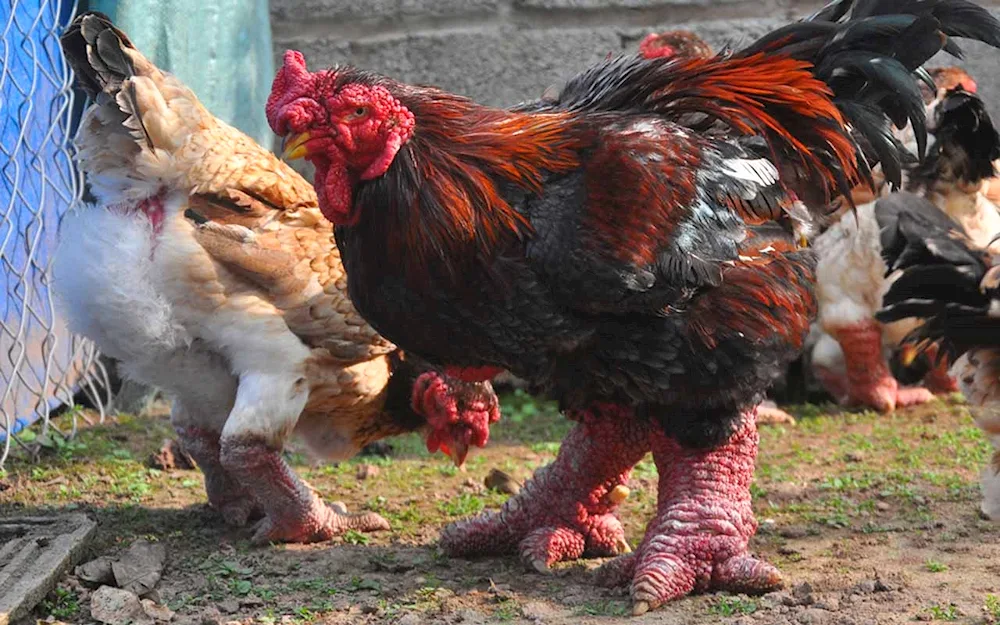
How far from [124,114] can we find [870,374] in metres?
4.53

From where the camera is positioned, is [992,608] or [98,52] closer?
[992,608]

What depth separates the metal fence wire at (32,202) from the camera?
17.8 feet

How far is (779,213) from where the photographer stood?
3.99 meters

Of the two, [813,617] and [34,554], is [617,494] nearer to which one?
[813,617]

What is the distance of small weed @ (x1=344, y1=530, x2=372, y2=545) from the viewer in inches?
183

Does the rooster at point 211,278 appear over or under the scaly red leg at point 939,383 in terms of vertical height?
over

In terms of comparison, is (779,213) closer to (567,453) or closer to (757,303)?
(757,303)

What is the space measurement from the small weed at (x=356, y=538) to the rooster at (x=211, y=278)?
0.10ft

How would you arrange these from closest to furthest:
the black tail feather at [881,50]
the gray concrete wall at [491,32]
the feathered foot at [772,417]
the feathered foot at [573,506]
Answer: the black tail feather at [881,50], the feathered foot at [573,506], the feathered foot at [772,417], the gray concrete wall at [491,32]

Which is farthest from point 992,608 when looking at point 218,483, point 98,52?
point 98,52

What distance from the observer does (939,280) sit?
12.3 feet

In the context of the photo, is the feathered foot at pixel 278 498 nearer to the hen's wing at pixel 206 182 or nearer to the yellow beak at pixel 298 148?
the hen's wing at pixel 206 182

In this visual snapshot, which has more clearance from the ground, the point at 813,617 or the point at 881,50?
the point at 881,50

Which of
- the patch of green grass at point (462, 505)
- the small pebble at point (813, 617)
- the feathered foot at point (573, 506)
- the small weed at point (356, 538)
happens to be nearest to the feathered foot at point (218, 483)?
the small weed at point (356, 538)
